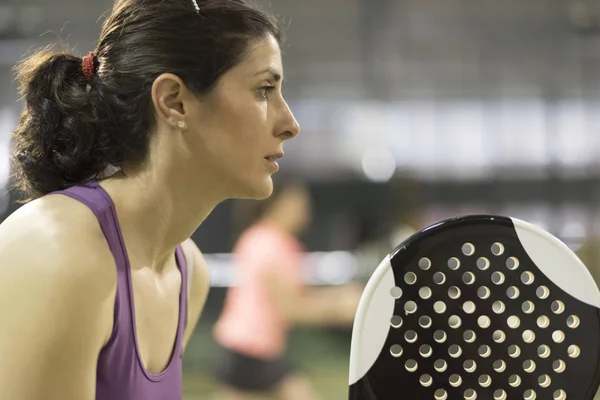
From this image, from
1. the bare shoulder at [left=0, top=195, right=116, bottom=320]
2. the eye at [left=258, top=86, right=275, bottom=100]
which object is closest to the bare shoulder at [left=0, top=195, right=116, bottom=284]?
the bare shoulder at [left=0, top=195, right=116, bottom=320]

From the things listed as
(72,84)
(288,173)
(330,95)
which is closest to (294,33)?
(330,95)

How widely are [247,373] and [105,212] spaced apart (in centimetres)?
167

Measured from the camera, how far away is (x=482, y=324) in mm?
710

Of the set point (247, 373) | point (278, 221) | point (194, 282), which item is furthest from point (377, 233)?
point (194, 282)

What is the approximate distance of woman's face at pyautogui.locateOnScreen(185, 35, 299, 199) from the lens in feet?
2.90

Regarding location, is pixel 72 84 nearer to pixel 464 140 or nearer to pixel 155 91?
pixel 155 91

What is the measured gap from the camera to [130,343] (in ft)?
2.72

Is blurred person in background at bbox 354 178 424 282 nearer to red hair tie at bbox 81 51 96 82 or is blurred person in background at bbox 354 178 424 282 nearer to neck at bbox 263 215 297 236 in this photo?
neck at bbox 263 215 297 236

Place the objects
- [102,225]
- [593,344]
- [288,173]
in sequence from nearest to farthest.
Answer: [593,344]
[102,225]
[288,173]

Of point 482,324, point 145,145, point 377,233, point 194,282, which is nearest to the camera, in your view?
point 482,324

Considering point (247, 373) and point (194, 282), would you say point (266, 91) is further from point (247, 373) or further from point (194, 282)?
point (247, 373)

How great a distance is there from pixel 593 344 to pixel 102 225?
→ 1.62ft

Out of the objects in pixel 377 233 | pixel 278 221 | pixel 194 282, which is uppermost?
pixel 194 282

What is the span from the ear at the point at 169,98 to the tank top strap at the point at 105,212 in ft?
0.36
